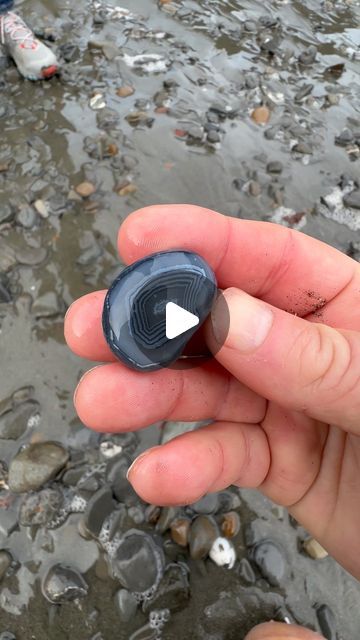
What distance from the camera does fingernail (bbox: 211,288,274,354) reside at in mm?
1672

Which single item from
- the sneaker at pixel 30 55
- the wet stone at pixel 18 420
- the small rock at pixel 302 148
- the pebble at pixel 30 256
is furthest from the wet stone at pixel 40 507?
the sneaker at pixel 30 55

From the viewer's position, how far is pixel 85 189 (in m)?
4.10

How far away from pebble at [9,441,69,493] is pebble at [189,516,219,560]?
2.63 feet

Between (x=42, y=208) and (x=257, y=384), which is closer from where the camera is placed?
(x=257, y=384)

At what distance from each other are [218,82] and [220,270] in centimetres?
344

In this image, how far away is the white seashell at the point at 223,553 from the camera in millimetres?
2775

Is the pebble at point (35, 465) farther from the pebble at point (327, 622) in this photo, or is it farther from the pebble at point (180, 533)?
the pebble at point (327, 622)

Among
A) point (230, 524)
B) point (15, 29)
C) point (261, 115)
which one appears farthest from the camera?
point (15, 29)

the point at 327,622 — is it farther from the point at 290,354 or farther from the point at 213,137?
the point at 213,137

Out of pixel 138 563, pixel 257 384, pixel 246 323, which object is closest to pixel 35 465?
pixel 138 563

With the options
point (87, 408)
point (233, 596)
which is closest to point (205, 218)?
point (87, 408)

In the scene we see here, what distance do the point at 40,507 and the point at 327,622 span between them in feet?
5.19

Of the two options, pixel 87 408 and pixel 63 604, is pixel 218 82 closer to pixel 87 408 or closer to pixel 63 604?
pixel 87 408

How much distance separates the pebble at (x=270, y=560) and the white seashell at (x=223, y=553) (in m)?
0.11
